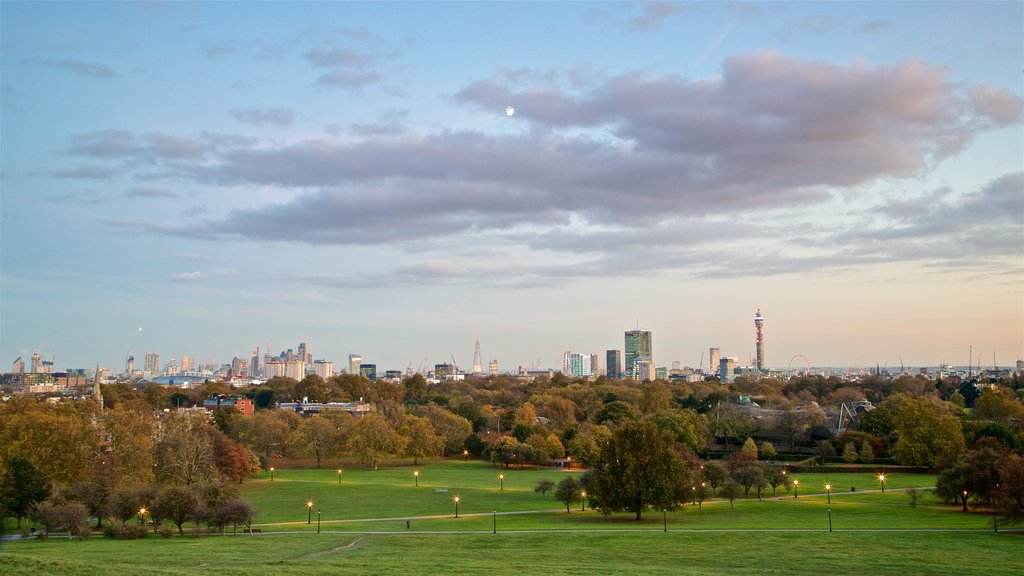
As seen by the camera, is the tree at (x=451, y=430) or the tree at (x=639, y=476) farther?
the tree at (x=451, y=430)

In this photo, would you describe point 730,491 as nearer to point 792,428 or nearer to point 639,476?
point 639,476

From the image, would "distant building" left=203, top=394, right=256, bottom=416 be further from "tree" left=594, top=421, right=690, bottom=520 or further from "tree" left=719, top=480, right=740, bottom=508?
"tree" left=719, top=480, right=740, bottom=508

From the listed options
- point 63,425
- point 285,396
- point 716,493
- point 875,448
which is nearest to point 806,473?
point 875,448

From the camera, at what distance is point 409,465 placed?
104 metres

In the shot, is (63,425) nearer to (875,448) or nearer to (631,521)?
(631,521)

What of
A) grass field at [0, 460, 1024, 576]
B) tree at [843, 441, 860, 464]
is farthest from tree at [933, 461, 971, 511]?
tree at [843, 441, 860, 464]

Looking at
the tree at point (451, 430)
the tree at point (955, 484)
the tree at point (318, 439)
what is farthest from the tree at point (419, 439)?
the tree at point (955, 484)

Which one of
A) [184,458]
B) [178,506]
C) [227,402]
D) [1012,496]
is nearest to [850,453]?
[1012,496]

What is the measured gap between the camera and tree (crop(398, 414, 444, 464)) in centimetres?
10312

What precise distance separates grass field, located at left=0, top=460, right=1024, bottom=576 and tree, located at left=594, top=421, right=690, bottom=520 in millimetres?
1507

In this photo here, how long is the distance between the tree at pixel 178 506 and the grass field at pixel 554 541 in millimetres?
2267

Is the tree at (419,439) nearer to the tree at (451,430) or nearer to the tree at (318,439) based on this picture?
the tree at (451,430)

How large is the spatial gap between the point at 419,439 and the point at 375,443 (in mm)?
6195

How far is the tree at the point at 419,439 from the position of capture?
103125mm
